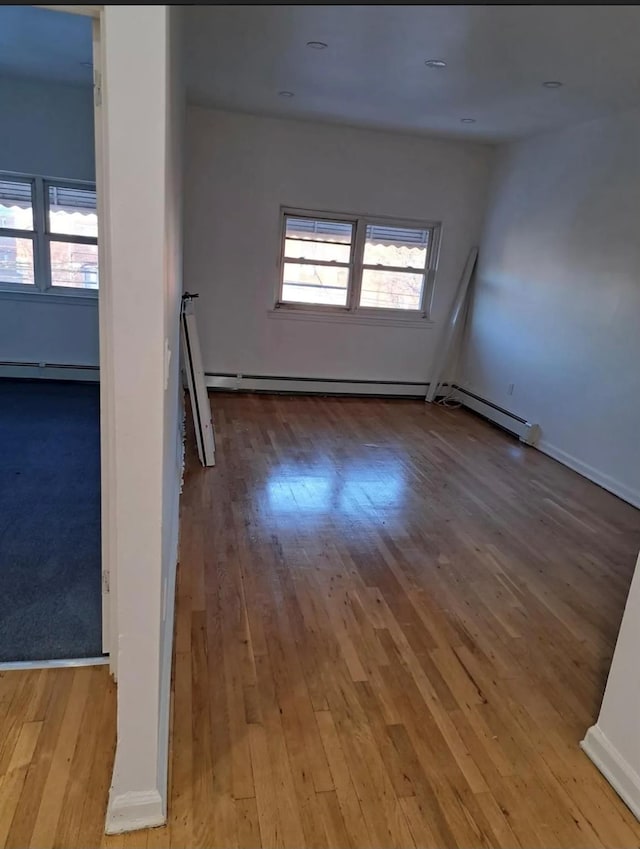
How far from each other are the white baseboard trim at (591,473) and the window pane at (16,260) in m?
4.95

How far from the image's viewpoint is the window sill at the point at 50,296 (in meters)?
5.34

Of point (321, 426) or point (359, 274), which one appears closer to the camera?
point (321, 426)

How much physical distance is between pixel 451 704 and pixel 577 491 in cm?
253

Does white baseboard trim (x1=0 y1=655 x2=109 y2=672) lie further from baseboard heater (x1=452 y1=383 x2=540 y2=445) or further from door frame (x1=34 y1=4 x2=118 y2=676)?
baseboard heater (x1=452 y1=383 x2=540 y2=445)

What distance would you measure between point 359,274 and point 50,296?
9.90 ft

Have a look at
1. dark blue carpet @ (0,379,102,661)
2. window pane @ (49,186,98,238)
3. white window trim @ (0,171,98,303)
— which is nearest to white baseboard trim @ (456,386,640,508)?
dark blue carpet @ (0,379,102,661)

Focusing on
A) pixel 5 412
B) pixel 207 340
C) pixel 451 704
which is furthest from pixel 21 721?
pixel 207 340

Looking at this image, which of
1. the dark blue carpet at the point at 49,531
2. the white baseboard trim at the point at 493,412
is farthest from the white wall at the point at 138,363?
the white baseboard trim at the point at 493,412

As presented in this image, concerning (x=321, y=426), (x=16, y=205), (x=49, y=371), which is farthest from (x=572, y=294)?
(x=16, y=205)

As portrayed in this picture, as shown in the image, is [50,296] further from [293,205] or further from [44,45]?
[293,205]

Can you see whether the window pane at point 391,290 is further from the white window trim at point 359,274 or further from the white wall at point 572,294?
the white wall at point 572,294

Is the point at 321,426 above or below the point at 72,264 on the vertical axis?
below

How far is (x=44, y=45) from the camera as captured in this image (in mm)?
3781

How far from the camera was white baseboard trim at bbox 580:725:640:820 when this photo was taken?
1.63m
